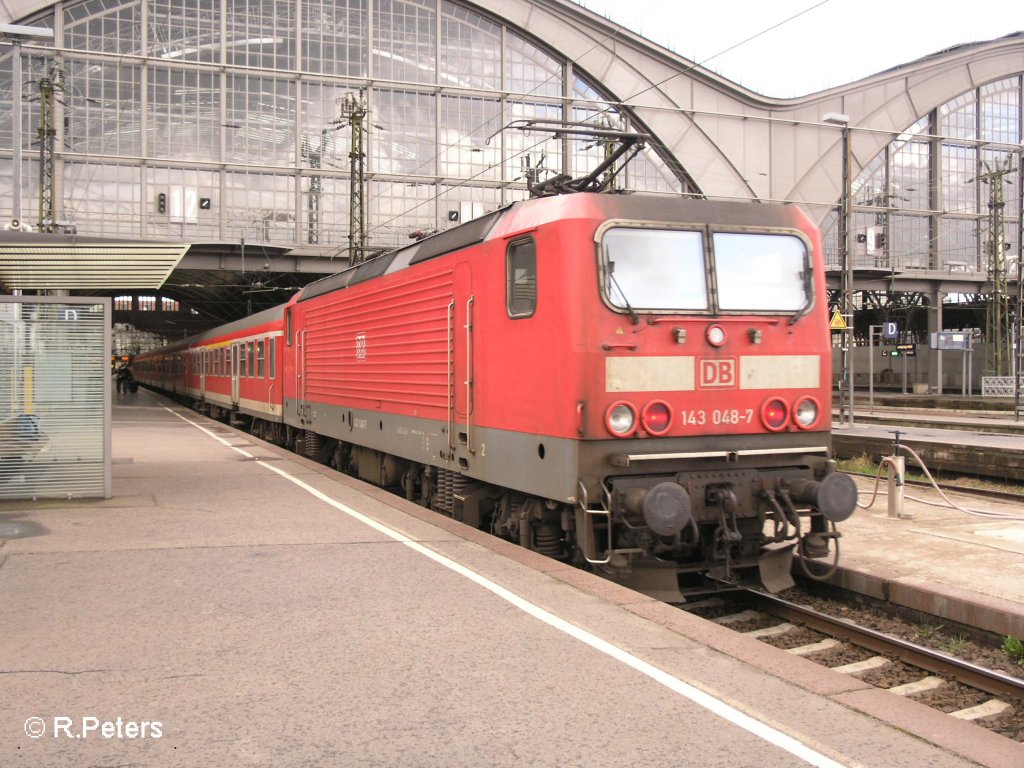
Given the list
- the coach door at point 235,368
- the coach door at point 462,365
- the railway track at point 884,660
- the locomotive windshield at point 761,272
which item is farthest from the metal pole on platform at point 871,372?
the railway track at point 884,660

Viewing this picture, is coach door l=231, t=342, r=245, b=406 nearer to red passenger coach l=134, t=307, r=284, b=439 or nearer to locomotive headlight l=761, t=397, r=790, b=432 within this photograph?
→ red passenger coach l=134, t=307, r=284, b=439

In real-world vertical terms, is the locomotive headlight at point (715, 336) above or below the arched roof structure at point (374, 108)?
below

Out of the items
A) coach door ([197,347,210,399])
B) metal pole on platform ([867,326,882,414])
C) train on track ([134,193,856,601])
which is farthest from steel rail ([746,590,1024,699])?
coach door ([197,347,210,399])

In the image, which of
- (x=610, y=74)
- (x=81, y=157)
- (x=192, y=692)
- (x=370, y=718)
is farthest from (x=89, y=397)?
(x=610, y=74)

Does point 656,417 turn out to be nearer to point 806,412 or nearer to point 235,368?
point 806,412

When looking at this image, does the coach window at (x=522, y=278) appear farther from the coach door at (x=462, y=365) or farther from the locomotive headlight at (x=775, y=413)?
the locomotive headlight at (x=775, y=413)

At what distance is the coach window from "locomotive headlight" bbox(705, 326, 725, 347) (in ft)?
4.60

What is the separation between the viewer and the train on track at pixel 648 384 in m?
6.90

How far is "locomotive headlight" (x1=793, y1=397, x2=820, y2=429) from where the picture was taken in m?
7.62

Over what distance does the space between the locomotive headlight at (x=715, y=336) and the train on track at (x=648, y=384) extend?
0.03 m

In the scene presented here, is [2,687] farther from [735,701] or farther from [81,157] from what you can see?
[81,157]

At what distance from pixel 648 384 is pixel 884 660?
256cm

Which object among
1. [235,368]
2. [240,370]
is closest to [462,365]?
[240,370]

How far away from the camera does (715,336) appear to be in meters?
7.30
